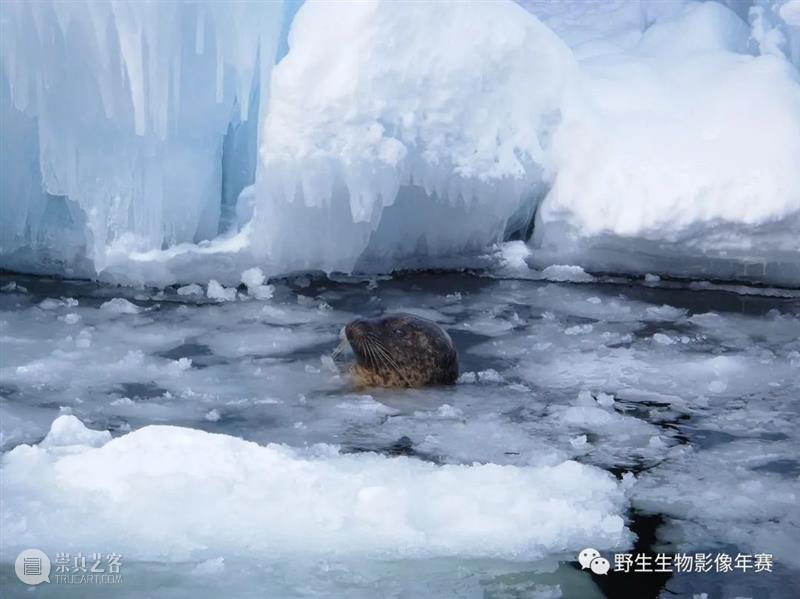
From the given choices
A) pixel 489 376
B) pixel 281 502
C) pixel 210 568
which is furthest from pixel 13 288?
pixel 210 568

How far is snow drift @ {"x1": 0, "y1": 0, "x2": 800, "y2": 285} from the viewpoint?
748cm

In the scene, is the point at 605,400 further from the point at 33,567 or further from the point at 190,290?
the point at 190,290

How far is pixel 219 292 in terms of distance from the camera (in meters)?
7.70

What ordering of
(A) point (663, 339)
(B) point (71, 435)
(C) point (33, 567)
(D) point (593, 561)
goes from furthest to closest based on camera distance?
1. (A) point (663, 339)
2. (B) point (71, 435)
3. (D) point (593, 561)
4. (C) point (33, 567)

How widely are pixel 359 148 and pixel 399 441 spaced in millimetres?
2856

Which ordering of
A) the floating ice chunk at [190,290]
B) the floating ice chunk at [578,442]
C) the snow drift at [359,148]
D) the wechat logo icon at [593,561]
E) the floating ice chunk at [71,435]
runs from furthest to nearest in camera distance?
the floating ice chunk at [190,290] → the snow drift at [359,148] → the floating ice chunk at [578,442] → the floating ice chunk at [71,435] → the wechat logo icon at [593,561]

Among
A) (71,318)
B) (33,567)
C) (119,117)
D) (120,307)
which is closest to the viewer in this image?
(33,567)

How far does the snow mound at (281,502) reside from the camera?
408 centimetres

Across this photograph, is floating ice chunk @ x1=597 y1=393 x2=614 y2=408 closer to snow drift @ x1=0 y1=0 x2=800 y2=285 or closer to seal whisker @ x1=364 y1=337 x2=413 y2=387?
seal whisker @ x1=364 y1=337 x2=413 y2=387

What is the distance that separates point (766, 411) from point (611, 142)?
3.10 metres

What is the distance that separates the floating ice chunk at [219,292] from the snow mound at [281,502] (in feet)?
9.44

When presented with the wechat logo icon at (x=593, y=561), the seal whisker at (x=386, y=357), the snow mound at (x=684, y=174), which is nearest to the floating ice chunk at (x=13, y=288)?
the seal whisker at (x=386, y=357)

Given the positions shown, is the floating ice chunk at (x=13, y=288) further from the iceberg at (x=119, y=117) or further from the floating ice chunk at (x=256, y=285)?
the floating ice chunk at (x=256, y=285)

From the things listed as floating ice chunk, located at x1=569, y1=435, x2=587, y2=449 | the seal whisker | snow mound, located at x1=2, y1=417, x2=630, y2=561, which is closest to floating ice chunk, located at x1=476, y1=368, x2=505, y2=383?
the seal whisker
